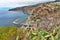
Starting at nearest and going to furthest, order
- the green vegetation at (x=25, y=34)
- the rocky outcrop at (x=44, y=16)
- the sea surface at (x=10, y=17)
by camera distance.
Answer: the green vegetation at (x=25, y=34)
the rocky outcrop at (x=44, y=16)
the sea surface at (x=10, y=17)

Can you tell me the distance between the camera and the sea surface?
5.19 feet

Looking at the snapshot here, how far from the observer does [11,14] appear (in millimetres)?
1633

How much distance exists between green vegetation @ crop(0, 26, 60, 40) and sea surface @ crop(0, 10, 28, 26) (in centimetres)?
6

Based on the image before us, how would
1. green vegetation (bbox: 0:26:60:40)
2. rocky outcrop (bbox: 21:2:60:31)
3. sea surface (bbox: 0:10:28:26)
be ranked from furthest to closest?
sea surface (bbox: 0:10:28:26), rocky outcrop (bbox: 21:2:60:31), green vegetation (bbox: 0:26:60:40)

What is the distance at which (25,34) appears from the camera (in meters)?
1.47

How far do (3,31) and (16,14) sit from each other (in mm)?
228

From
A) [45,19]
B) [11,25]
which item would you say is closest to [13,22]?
[11,25]

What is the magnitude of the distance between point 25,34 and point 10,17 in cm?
25

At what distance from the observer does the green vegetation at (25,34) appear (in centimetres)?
137

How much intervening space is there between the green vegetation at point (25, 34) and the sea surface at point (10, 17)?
0.06m

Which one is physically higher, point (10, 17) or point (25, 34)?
point (10, 17)

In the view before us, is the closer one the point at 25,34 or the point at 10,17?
the point at 25,34

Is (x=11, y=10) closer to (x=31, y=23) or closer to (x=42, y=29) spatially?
(x=31, y=23)

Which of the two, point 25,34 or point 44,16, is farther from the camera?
point 44,16
